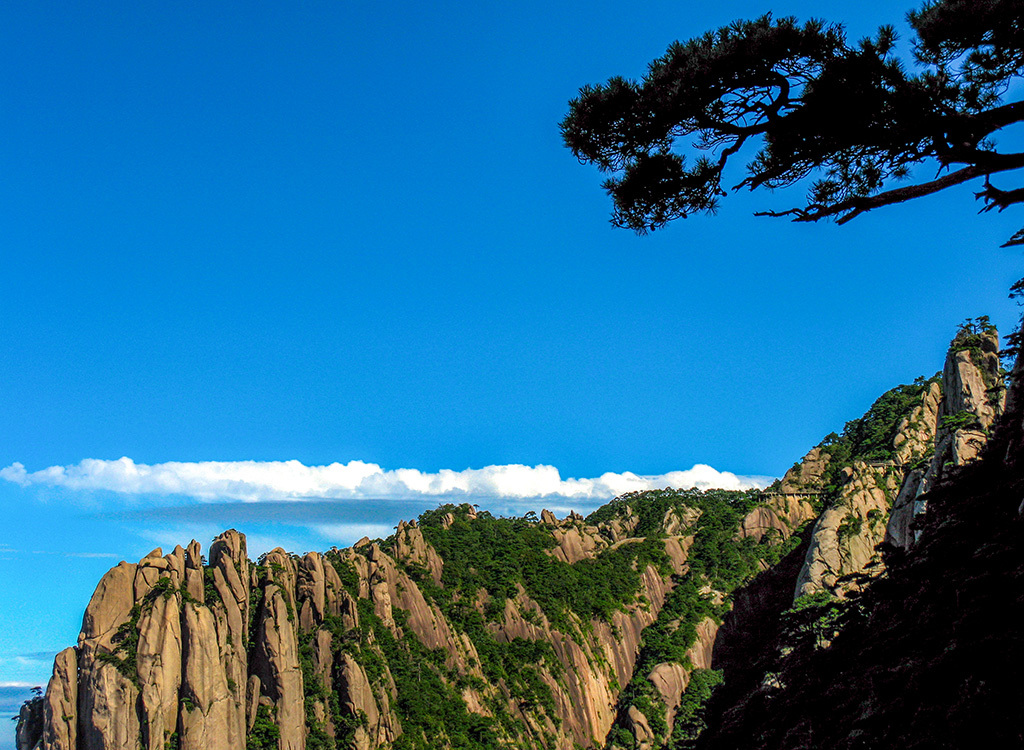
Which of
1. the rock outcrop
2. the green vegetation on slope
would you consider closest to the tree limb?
the rock outcrop

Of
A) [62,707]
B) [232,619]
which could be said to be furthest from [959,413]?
[62,707]

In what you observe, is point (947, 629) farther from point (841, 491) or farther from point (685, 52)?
point (841, 491)

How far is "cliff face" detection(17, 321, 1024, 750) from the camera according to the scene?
37.1 m

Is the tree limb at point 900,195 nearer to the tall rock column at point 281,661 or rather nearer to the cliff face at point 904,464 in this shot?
the cliff face at point 904,464

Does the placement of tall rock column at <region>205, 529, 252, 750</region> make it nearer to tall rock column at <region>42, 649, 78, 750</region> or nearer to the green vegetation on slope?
tall rock column at <region>42, 649, 78, 750</region>

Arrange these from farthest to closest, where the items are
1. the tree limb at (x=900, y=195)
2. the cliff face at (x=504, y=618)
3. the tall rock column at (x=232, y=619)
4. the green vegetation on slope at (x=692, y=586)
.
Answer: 1. the green vegetation on slope at (x=692, y=586)
2. the tall rock column at (x=232, y=619)
3. the cliff face at (x=504, y=618)
4. the tree limb at (x=900, y=195)

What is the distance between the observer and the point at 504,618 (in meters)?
62.8

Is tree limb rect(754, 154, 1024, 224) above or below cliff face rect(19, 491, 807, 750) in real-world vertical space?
above

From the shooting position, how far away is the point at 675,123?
11227mm

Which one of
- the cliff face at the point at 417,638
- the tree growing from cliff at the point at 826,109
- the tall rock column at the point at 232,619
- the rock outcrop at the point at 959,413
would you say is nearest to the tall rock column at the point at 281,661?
the cliff face at the point at 417,638

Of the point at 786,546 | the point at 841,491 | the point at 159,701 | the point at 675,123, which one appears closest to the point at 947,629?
the point at 675,123

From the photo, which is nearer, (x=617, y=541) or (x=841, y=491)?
(x=841, y=491)

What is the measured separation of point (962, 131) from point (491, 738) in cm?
5233

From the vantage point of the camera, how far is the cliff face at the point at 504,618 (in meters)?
37.1
